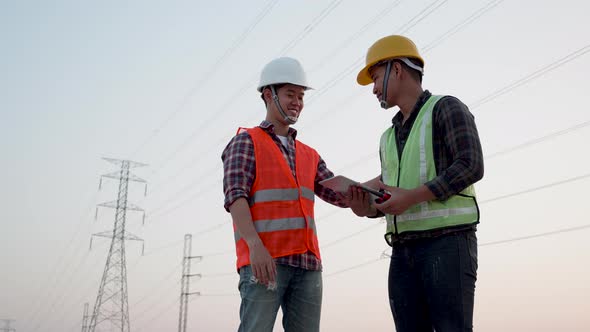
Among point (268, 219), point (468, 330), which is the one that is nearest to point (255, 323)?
point (268, 219)

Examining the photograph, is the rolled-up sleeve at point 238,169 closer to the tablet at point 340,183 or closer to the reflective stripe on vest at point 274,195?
the reflective stripe on vest at point 274,195

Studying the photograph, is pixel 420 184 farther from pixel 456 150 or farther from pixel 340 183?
pixel 340 183

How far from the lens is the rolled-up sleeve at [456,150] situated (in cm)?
326

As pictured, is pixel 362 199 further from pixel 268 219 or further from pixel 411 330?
pixel 411 330

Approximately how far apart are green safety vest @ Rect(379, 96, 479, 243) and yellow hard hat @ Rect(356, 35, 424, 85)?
0.38 m

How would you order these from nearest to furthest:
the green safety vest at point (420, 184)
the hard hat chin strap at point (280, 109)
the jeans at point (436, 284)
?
the jeans at point (436, 284), the green safety vest at point (420, 184), the hard hat chin strap at point (280, 109)

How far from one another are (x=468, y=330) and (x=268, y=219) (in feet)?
4.81

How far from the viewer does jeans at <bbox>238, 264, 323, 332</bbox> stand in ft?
12.1

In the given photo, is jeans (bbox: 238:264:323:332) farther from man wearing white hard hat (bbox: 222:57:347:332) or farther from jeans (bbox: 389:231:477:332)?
jeans (bbox: 389:231:477:332)

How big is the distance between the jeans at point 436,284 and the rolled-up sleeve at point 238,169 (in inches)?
44.8

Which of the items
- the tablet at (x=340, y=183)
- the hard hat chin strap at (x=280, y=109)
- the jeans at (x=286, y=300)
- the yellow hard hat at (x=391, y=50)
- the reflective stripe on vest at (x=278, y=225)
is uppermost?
the yellow hard hat at (x=391, y=50)

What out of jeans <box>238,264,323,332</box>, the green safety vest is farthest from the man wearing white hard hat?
the green safety vest

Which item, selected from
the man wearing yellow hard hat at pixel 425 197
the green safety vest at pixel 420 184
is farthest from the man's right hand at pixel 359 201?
the green safety vest at pixel 420 184

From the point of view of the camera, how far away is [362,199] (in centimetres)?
393
